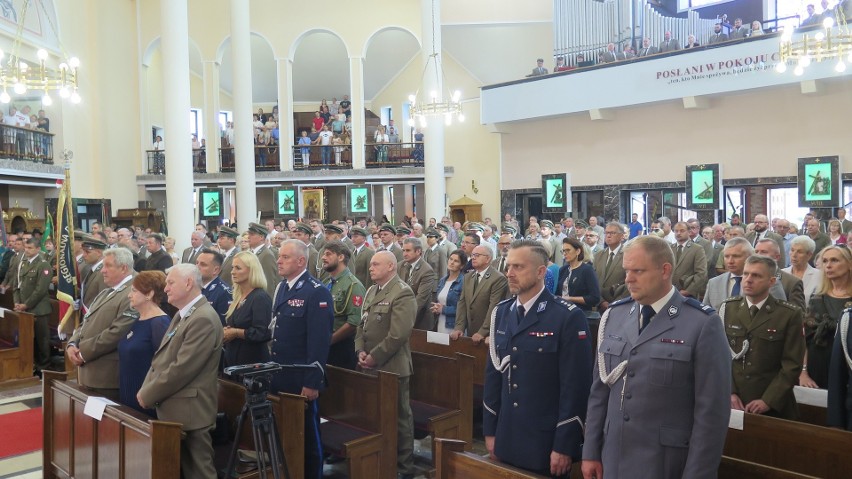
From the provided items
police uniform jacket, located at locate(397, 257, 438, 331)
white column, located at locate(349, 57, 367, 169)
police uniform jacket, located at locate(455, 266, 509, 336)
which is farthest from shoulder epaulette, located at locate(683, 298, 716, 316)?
white column, located at locate(349, 57, 367, 169)

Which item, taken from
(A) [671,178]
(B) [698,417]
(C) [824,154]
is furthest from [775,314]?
(A) [671,178]

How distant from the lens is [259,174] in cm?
1977

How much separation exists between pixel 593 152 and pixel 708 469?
14721 millimetres

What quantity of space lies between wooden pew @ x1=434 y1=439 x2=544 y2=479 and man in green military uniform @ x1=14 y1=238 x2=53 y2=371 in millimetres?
6434

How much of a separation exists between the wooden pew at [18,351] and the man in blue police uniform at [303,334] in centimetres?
455

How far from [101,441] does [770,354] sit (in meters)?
3.56

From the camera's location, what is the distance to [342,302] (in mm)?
5027

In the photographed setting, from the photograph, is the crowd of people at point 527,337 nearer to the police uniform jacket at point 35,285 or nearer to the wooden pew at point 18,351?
the wooden pew at point 18,351

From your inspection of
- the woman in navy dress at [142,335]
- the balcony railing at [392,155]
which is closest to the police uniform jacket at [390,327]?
the woman in navy dress at [142,335]

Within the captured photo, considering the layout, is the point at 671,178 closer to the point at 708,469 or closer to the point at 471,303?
the point at 471,303

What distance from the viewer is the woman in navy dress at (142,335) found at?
391 cm

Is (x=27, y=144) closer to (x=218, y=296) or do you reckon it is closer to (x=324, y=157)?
(x=324, y=157)

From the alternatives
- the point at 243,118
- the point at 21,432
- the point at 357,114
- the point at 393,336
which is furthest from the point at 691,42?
the point at 21,432

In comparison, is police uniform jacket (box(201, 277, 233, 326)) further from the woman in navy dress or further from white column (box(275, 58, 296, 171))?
white column (box(275, 58, 296, 171))
